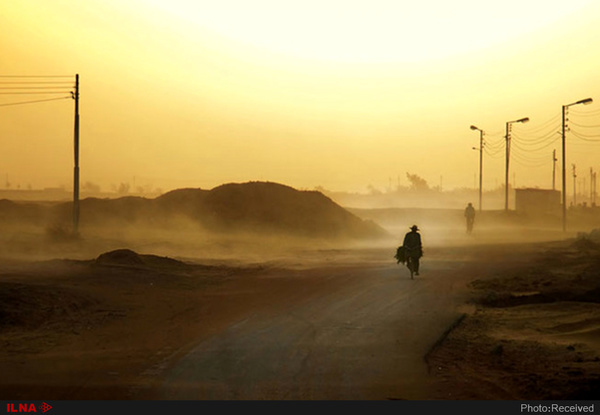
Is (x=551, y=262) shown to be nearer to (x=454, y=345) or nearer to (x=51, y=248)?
(x=454, y=345)

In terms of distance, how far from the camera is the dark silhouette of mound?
220 feet

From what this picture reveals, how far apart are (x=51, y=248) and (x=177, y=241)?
1203cm

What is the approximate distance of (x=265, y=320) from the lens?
1706 cm

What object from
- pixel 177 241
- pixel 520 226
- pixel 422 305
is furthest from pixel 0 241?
pixel 520 226

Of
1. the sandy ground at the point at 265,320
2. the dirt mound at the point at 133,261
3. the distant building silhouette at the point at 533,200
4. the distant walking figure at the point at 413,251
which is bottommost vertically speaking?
the sandy ground at the point at 265,320

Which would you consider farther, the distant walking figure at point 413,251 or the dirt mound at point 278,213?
the dirt mound at point 278,213

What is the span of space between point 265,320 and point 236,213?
52127 millimetres

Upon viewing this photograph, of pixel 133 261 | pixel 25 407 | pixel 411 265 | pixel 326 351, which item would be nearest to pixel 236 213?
pixel 133 261

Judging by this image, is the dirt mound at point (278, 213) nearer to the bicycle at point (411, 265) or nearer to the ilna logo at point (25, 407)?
the bicycle at point (411, 265)

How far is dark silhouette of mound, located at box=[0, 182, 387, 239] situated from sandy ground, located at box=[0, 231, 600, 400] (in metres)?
33.0

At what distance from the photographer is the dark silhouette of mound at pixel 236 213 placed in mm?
67125

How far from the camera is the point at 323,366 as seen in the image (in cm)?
1199

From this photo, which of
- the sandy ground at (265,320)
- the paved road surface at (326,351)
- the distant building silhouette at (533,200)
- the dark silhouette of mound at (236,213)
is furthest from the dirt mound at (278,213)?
the paved road surface at (326,351)

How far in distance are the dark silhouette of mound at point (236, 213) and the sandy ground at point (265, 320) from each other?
1299 inches
